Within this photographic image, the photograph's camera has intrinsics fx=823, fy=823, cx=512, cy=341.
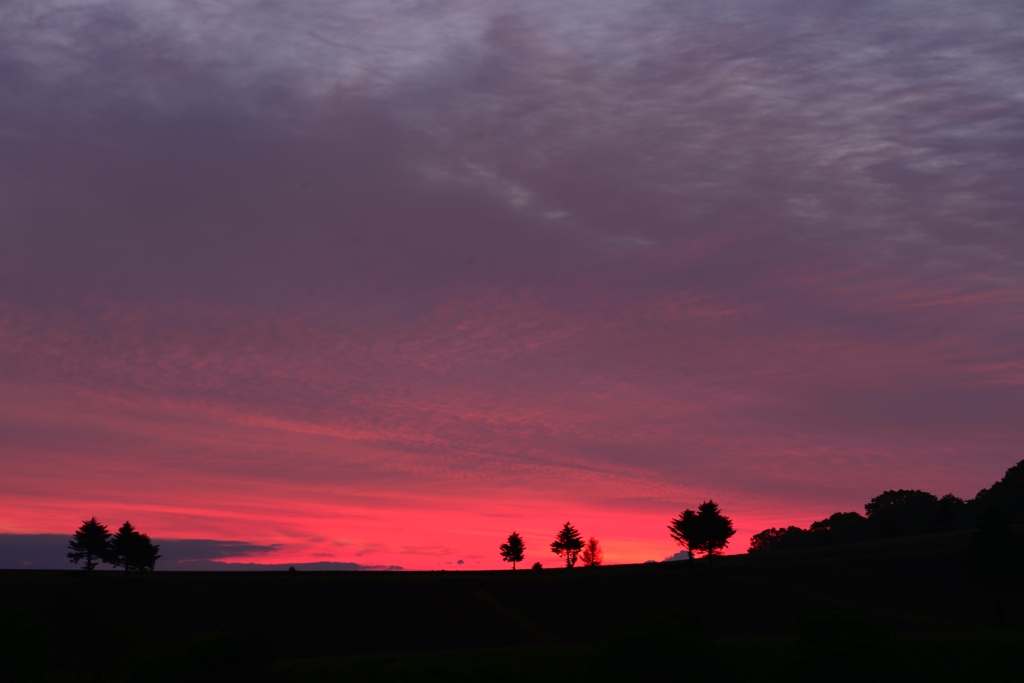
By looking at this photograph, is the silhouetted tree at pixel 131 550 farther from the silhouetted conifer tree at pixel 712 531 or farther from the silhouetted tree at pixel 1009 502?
the silhouetted tree at pixel 1009 502

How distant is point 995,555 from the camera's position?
72812 millimetres

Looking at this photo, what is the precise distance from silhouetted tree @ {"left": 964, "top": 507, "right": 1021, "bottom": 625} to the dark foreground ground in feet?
10.5

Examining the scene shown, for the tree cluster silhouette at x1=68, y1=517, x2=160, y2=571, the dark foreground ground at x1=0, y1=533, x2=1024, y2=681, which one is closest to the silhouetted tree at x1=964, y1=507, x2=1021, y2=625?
the dark foreground ground at x1=0, y1=533, x2=1024, y2=681

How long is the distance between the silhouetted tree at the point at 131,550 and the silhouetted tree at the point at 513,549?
69.1 m

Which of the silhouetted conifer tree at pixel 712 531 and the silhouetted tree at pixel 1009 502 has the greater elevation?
the silhouetted tree at pixel 1009 502

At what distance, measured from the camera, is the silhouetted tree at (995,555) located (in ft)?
236

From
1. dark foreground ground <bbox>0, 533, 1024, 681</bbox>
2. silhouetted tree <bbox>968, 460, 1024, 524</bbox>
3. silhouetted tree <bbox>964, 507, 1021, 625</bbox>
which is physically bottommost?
dark foreground ground <bbox>0, 533, 1024, 681</bbox>

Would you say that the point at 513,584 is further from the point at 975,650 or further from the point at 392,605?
the point at 975,650

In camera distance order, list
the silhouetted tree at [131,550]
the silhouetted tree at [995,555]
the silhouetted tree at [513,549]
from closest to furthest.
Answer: the silhouetted tree at [995,555] < the silhouetted tree at [131,550] < the silhouetted tree at [513,549]

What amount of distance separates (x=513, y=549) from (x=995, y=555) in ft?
328

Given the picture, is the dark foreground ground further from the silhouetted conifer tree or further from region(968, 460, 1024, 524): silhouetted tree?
region(968, 460, 1024, 524): silhouetted tree

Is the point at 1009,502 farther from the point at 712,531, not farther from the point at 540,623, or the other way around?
the point at 540,623

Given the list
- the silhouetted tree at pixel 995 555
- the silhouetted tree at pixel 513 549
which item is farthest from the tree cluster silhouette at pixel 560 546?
the silhouetted tree at pixel 995 555

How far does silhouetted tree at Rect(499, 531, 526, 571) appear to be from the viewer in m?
161
